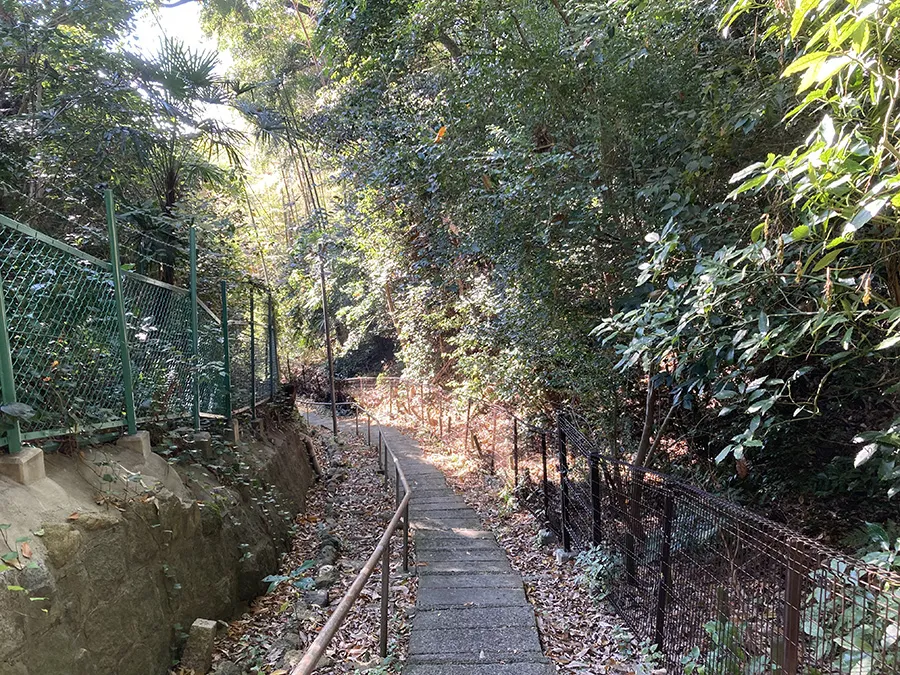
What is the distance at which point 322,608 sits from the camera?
14.2ft

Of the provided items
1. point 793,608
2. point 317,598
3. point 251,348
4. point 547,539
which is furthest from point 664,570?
point 251,348

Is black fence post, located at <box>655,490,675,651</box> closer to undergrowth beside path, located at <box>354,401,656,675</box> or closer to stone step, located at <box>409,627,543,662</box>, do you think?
undergrowth beside path, located at <box>354,401,656,675</box>

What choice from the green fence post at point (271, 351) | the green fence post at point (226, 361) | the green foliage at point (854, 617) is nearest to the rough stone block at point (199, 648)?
the green fence post at point (226, 361)

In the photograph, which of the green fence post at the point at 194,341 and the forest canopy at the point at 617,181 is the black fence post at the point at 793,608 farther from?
the green fence post at the point at 194,341

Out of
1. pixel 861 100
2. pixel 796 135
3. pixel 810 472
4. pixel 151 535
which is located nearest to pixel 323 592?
pixel 151 535

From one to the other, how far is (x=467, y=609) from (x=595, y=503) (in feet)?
4.59

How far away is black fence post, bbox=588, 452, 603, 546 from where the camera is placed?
4.30m

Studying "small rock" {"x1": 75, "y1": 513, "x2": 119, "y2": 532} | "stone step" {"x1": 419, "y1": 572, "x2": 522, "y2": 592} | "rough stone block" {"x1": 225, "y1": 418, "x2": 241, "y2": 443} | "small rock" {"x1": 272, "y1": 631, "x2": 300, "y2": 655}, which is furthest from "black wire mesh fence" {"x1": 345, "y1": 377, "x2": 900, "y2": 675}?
"rough stone block" {"x1": 225, "y1": 418, "x2": 241, "y2": 443}

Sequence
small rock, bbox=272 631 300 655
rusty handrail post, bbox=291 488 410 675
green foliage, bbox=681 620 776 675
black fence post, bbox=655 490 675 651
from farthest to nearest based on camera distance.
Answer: small rock, bbox=272 631 300 655, black fence post, bbox=655 490 675 651, green foliage, bbox=681 620 776 675, rusty handrail post, bbox=291 488 410 675

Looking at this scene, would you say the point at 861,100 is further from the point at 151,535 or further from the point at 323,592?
the point at 323,592

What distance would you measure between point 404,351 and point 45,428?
1339 centimetres

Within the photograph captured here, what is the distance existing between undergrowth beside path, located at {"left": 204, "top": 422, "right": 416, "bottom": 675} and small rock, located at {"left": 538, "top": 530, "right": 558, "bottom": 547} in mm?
1599

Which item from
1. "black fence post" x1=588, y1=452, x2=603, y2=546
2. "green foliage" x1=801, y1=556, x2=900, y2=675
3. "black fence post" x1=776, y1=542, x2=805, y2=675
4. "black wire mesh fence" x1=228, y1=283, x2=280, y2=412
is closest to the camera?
"green foliage" x1=801, y1=556, x2=900, y2=675

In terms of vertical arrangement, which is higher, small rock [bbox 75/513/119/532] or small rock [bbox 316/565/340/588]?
small rock [bbox 75/513/119/532]
